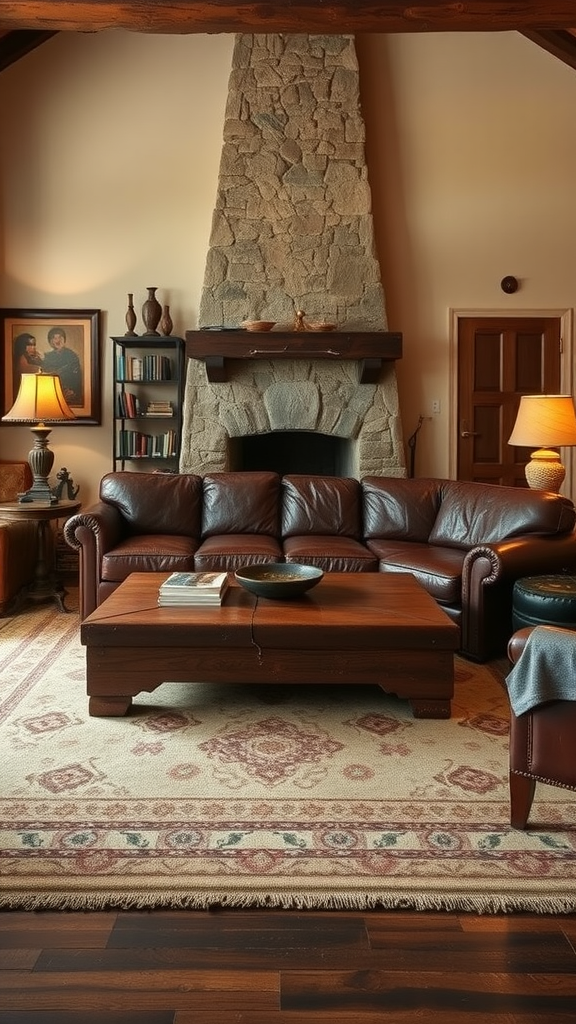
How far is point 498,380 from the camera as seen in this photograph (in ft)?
21.0

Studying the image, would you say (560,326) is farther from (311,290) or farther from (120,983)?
(120,983)

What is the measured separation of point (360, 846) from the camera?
84.2 inches

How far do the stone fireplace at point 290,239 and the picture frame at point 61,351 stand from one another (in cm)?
90

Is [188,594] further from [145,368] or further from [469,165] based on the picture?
[469,165]

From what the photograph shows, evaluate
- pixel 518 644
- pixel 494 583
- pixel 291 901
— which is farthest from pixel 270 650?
pixel 494 583

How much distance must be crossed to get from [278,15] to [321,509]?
9.09 feet

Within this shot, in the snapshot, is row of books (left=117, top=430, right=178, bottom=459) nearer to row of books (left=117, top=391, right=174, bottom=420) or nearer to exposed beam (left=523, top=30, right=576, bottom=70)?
row of books (left=117, top=391, right=174, bottom=420)

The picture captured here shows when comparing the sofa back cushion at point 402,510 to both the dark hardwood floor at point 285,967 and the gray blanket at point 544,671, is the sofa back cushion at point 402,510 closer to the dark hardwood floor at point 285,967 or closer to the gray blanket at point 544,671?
the gray blanket at point 544,671

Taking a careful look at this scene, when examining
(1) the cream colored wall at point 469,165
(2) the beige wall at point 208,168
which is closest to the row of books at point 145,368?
(2) the beige wall at point 208,168

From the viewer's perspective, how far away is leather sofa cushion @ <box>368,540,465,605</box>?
13.2ft

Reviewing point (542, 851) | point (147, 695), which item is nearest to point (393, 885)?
point (542, 851)

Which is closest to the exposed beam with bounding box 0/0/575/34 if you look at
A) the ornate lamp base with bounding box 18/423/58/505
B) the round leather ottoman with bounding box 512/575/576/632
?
the ornate lamp base with bounding box 18/423/58/505

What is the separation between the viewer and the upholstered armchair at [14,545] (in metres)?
4.75

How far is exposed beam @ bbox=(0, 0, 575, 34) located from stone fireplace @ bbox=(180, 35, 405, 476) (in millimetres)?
1641
